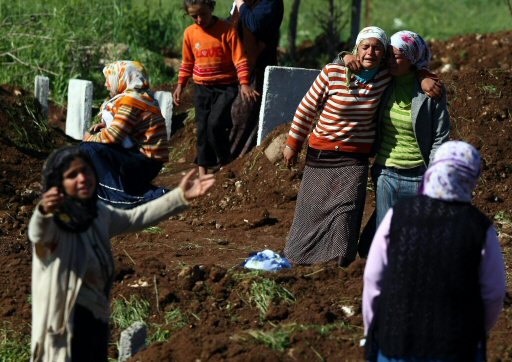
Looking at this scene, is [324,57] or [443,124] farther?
[324,57]

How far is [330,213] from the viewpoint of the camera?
819cm

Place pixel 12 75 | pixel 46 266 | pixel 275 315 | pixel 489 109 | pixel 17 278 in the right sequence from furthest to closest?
pixel 12 75
pixel 489 109
pixel 17 278
pixel 275 315
pixel 46 266

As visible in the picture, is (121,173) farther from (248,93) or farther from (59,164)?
(59,164)

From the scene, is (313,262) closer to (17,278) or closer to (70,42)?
(17,278)

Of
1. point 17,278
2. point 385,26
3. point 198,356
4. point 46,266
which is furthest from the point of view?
point 385,26

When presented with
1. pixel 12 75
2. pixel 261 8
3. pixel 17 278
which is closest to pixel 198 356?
pixel 17 278

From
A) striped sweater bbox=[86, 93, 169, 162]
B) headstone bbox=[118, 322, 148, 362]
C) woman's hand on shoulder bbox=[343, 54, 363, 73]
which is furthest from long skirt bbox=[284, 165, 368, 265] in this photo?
headstone bbox=[118, 322, 148, 362]

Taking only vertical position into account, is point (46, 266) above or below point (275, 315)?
above

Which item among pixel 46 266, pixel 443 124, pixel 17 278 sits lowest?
pixel 17 278

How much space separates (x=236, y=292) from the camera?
754 centimetres

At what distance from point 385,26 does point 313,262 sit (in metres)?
17.9

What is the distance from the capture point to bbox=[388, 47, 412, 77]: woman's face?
7504 millimetres

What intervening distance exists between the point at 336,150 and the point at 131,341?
2292mm

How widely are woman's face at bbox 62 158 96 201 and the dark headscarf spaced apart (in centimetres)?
1
